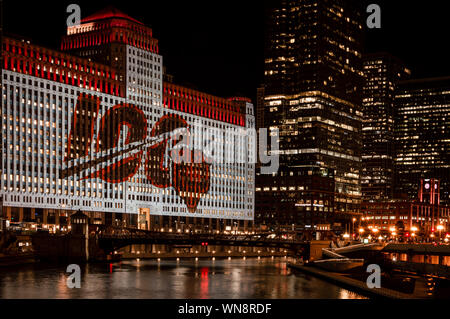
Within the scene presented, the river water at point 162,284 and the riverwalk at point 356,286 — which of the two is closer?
the riverwalk at point 356,286

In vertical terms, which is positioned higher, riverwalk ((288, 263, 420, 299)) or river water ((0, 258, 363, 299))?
riverwalk ((288, 263, 420, 299))

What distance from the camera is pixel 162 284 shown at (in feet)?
417

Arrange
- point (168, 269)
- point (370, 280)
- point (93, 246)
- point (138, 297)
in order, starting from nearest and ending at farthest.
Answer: point (138, 297), point (370, 280), point (168, 269), point (93, 246)

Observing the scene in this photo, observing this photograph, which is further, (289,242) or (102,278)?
(289,242)

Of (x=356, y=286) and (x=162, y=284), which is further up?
(x=356, y=286)

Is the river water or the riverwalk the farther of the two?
the river water

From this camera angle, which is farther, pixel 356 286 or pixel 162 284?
pixel 162 284

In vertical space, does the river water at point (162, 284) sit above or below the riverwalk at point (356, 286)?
below

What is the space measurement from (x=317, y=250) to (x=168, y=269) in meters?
33.5

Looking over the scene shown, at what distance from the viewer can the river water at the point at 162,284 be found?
110125mm

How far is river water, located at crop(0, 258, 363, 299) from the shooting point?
11012cm
